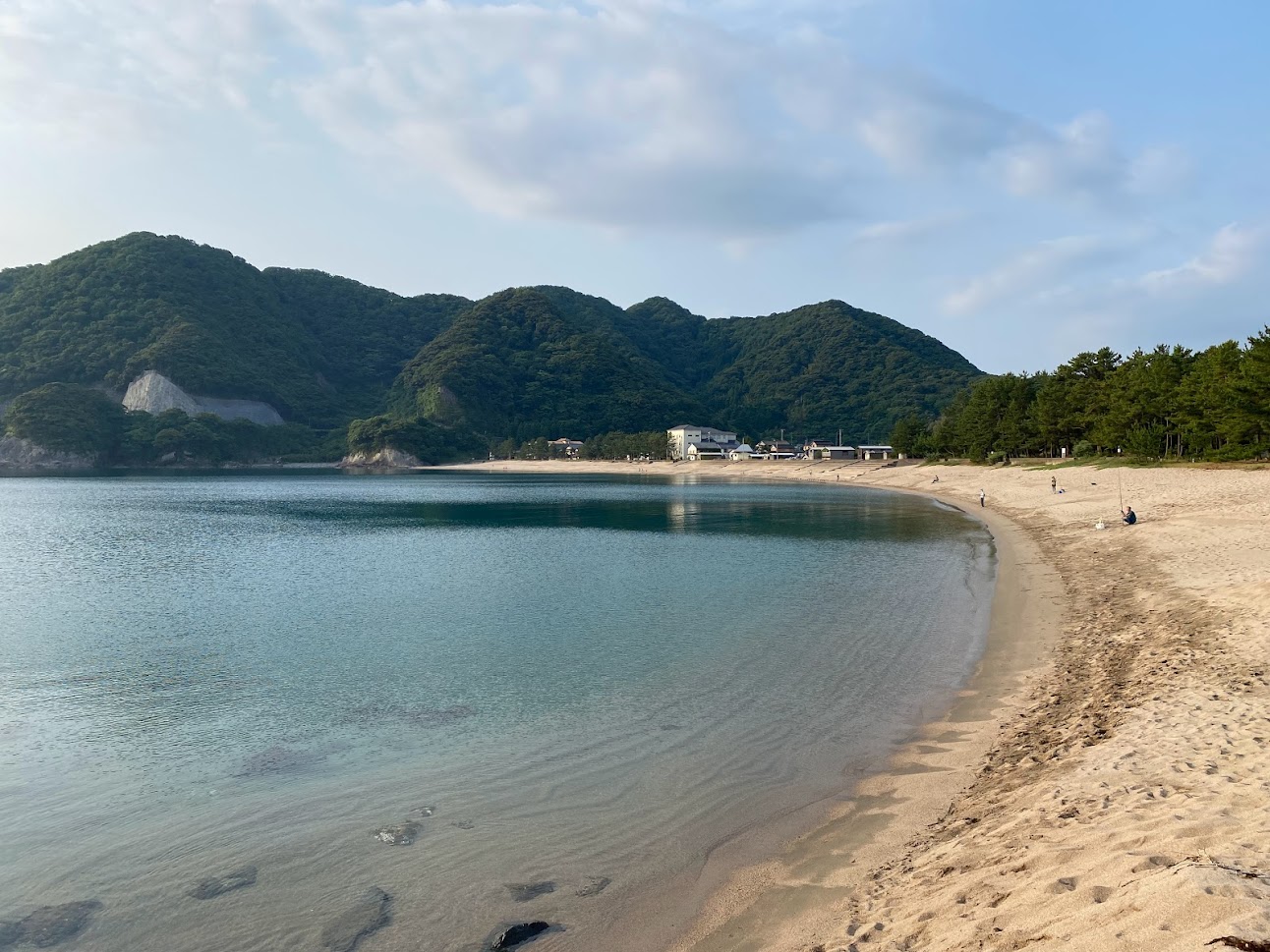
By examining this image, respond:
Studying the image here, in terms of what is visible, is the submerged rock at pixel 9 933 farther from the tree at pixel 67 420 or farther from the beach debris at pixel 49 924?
the tree at pixel 67 420

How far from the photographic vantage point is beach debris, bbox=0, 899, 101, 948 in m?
7.16

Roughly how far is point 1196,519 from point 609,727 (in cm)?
2935

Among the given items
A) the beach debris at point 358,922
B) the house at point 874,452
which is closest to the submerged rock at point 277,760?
the beach debris at point 358,922

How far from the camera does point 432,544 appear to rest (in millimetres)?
43375

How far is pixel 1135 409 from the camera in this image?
6625 centimetres

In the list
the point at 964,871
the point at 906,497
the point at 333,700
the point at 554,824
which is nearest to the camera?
the point at 964,871

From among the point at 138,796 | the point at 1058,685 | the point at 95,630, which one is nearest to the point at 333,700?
the point at 138,796

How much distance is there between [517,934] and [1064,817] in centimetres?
538

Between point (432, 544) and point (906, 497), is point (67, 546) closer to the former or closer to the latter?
point (432, 544)

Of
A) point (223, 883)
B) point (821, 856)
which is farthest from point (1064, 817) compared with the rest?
point (223, 883)

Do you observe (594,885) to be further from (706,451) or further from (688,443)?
(688,443)

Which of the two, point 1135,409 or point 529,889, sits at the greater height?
point 1135,409

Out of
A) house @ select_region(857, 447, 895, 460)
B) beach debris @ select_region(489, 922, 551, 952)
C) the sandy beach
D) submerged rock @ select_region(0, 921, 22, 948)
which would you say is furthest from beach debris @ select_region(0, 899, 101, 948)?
house @ select_region(857, 447, 895, 460)

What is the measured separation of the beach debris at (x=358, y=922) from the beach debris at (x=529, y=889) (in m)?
1.23
